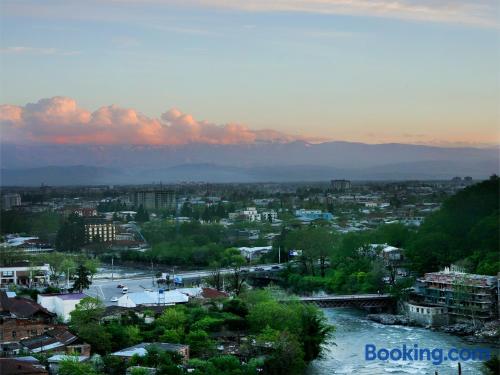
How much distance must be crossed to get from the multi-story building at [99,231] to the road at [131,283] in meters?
7.91

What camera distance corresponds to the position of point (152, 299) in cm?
1419

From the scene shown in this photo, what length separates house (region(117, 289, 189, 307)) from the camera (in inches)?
548

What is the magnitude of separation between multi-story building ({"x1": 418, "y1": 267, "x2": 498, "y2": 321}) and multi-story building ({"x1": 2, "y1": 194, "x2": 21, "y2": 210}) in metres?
A: 26.2

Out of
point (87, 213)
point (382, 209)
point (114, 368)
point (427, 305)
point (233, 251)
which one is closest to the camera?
point (114, 368)

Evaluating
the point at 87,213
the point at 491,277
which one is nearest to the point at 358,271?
the point at 491,277

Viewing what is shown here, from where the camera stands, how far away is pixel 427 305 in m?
15.6

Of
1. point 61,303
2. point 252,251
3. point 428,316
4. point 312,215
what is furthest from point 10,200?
point 428,316

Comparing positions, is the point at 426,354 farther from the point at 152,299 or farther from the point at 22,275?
the point at 22,275

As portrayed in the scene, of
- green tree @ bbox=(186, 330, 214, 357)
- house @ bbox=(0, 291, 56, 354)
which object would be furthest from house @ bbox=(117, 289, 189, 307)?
green tree @ bbox=(186, 330, 214, 357)

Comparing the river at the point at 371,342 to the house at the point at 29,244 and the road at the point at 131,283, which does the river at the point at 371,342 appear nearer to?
the road at the point at 131,283

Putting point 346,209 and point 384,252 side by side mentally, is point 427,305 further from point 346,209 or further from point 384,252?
point 346,209

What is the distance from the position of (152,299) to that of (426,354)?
454 cm

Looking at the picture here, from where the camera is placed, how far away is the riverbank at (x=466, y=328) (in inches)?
529

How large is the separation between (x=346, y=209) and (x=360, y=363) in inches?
1165
